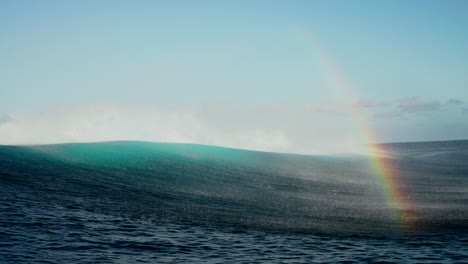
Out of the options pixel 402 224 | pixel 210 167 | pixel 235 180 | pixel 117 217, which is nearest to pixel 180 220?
pixel 117 217

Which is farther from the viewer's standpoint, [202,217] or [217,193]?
[217,193]

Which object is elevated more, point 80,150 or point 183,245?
point 80,150

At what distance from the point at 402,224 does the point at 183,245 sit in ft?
31.1

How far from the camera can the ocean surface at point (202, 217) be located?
39.7 feet

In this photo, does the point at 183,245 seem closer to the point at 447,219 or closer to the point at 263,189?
the point at 447,219

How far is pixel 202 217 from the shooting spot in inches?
696

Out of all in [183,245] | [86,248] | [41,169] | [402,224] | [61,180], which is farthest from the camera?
[41,169]

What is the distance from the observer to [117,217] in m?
16.3

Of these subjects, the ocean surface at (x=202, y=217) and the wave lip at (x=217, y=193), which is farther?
the wave lip at (x=217, y=193)

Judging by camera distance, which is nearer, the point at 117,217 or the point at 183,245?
the point at 183,245

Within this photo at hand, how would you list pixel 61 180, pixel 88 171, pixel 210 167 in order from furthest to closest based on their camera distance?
pixel 210 167 < pixel 88 171 < pixel 61 180

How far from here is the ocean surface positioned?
12.1m

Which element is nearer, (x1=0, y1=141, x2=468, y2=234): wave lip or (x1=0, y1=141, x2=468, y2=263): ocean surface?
(x1=0, y1=141, x2=468, y2=263): ocean surface

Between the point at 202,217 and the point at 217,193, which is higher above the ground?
the point at 217,193
